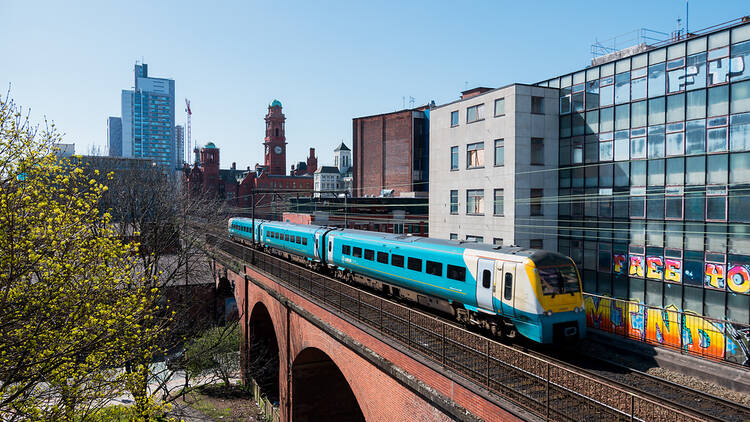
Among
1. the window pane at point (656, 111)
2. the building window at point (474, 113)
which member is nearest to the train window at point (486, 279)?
the window pane at point (656, 111)

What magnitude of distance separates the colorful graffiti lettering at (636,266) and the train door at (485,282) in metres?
11.0

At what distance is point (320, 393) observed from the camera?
22141 mm

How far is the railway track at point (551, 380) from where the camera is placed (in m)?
8.16

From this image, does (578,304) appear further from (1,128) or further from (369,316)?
(1,128)

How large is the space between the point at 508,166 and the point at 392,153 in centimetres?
2958

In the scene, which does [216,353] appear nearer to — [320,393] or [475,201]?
[320,393]

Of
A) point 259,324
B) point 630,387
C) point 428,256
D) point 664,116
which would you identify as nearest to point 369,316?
point 428,256

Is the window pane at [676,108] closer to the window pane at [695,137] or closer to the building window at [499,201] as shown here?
the window pane at [695,137]

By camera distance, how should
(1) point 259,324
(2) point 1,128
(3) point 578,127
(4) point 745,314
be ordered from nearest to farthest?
(2) point 1,128 < (4) point 745,314 < (3) point 578,127 < (1) point 259,324

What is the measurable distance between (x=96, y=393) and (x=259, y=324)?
63.4 feet

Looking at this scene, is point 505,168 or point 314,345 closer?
point 314,345

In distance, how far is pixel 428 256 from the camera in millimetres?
16031

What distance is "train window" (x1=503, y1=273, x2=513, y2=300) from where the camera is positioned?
41.6ft

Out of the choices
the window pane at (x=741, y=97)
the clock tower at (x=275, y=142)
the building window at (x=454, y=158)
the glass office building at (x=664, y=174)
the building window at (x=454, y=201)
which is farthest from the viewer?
the clock tower at (x=275, y=142)
